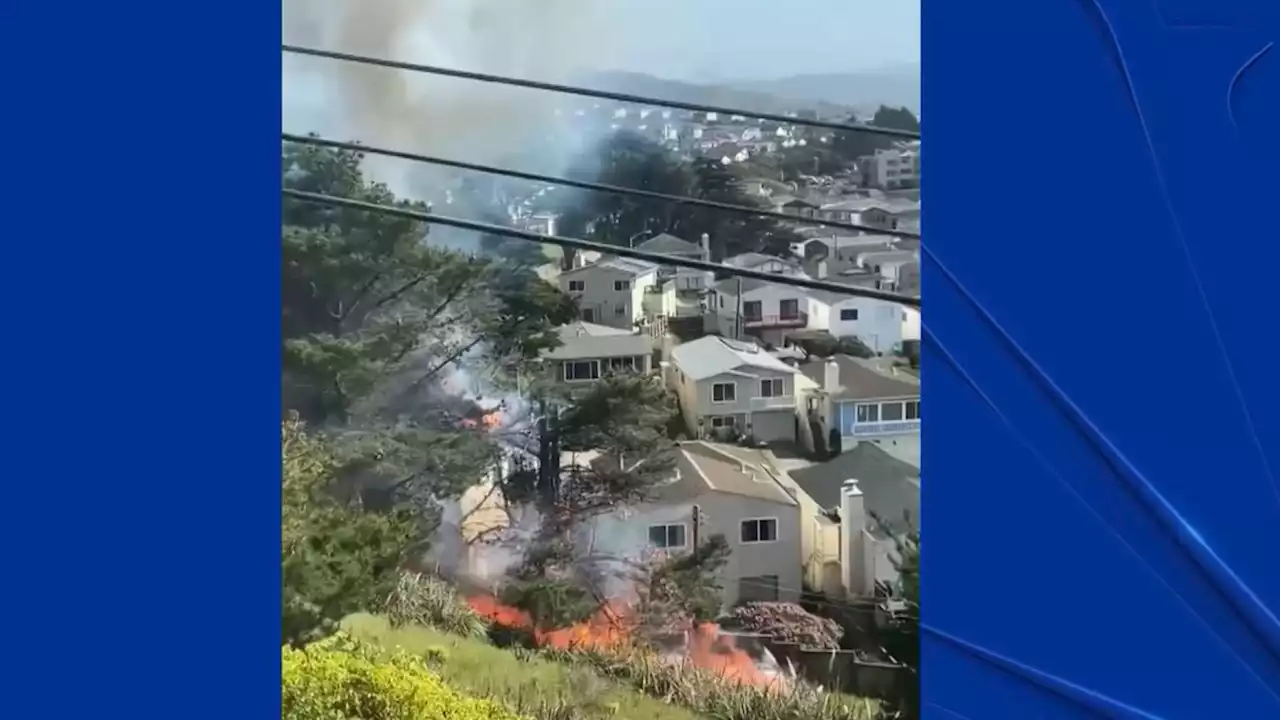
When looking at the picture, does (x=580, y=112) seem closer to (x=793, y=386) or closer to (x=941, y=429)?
(x=793, y=386)

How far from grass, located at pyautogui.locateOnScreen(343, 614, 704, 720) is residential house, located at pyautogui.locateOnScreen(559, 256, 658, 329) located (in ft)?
1.81

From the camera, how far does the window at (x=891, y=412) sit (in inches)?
64.1

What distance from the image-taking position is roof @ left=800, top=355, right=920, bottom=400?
5.34ft

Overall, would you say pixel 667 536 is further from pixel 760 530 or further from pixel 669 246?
pixel 669 246

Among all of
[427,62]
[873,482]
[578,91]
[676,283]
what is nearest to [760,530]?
[873,482]

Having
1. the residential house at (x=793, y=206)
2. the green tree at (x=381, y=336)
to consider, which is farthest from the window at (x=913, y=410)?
the green tree at (x=381, y=336)

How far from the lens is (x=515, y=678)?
1626 mm

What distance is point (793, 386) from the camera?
164 cm

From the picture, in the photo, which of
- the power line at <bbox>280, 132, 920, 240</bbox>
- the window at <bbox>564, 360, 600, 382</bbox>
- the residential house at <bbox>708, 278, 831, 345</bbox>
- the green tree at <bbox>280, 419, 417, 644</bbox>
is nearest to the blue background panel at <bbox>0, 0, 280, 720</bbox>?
the green tree at <bbox>280, 419, 417, 644</bbox>

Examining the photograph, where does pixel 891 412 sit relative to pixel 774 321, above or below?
below

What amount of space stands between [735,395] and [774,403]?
0.06 metres

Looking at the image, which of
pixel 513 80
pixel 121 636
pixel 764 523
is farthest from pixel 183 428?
pixel 764 523

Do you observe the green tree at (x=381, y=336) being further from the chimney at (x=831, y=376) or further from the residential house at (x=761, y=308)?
the chimney at (x=831, y=376)

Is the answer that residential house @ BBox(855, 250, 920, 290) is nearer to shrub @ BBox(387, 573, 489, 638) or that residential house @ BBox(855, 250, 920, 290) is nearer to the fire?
the fire
